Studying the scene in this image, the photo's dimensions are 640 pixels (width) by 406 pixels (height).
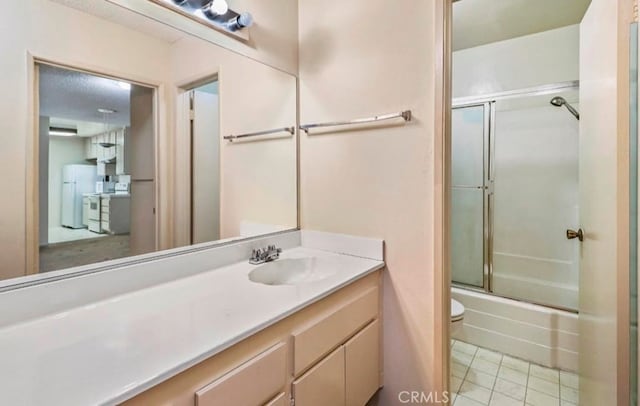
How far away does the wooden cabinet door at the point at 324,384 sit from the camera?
0.94 meters

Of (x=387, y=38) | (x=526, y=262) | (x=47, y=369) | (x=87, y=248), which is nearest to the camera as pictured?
(x=47, y=369)

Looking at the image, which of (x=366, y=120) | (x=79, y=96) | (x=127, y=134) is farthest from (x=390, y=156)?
(x=79, y=96)

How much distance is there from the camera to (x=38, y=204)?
922 mm

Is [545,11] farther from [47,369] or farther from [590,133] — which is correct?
[47,369]

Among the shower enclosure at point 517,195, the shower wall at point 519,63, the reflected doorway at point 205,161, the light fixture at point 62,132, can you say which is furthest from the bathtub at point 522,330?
the light fixture at point 62,132

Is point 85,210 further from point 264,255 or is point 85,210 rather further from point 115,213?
point 264,255

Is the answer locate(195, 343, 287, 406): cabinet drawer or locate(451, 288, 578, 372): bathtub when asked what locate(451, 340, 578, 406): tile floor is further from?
locate(195, 343, 287, 406): cabinet drawer

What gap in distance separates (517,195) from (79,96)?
2.96m

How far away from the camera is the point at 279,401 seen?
0.86 m

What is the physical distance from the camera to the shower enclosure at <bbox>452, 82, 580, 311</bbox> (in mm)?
2398

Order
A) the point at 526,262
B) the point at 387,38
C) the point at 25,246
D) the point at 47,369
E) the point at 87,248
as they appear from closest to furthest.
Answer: the point at 47,369 < the point at 25,246 < the point at 87,248 < the point at 387,38 < the point at 526,262

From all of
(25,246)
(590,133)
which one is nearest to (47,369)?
(25,246)

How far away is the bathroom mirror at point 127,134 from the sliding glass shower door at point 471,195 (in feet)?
5.59

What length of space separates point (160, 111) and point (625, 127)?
167cm
